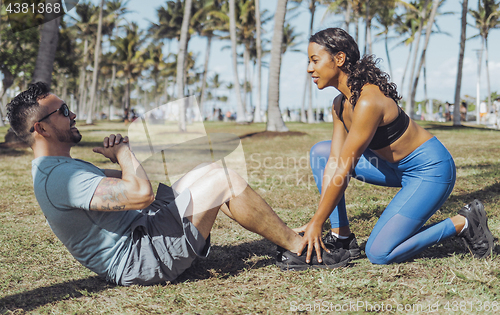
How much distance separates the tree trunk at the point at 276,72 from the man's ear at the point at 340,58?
40.2 feet

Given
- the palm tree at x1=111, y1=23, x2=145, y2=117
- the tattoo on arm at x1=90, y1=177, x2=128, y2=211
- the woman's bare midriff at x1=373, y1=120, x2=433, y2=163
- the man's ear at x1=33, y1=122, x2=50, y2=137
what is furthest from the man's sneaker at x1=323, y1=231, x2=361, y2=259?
the palm tree at x1=111, y1=23, x2=145, y2=117

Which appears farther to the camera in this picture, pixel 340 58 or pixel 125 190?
pixel 340 58

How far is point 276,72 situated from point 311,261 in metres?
12.9

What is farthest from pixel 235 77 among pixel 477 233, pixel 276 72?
pixel 477 233

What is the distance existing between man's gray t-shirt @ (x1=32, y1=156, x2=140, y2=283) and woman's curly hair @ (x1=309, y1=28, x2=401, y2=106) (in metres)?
1.65

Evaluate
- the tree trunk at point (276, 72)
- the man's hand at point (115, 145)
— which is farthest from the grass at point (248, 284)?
the tree trunk at point (276, 72)

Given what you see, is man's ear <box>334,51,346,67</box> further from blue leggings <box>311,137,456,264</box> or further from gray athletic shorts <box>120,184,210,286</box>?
gray athletic shorts <box>120,184,210,286</box>

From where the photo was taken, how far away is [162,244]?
2.35 meters

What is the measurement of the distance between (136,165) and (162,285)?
90 cm

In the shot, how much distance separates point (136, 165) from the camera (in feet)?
7.08

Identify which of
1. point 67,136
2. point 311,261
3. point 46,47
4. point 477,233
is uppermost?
point 46,47

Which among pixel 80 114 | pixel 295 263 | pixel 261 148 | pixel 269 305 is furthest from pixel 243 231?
pixel 80 114

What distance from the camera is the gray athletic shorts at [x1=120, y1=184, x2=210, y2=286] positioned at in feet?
7.69

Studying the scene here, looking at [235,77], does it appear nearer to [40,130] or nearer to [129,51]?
[40,130]
